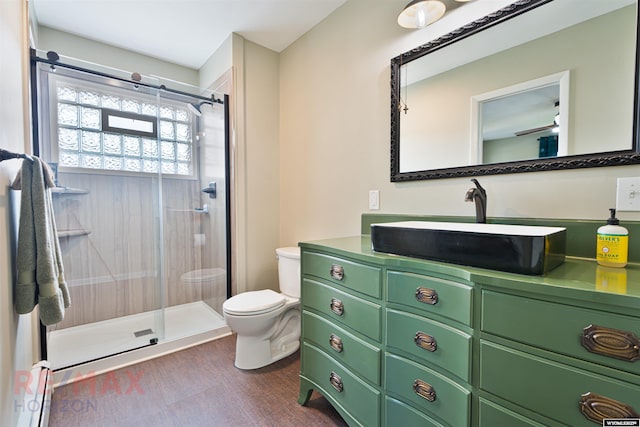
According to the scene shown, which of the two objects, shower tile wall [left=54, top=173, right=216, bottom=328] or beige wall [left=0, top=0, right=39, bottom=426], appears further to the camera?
shower tile wall [left=54, top=173, right=216, bottom=328]

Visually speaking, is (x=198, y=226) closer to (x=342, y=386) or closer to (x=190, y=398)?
(x=190, y=398)

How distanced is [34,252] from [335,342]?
129cm

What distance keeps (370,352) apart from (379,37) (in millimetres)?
1773

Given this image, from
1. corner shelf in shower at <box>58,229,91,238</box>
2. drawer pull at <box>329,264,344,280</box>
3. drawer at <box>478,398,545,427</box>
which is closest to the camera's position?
drawer at <box>478,398,545,427</box>

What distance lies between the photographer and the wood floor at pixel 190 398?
1438 mm

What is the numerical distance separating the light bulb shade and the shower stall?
1684mm

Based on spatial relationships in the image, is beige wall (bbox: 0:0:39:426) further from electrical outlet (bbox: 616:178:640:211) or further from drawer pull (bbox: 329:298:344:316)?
electrical outlet (bbox: 616:178:640:211)

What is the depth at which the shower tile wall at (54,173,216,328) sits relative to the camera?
232 cm

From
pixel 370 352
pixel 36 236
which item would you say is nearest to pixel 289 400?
pixel 370 352

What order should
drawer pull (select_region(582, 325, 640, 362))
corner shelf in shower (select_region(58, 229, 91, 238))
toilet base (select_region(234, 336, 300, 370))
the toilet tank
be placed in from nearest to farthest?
drawer pull (select_region(582, 325, 640, 362)), toilet base (select_region(234, 336, 300, 370)), the toilet tank, corner shelf in shower (select_region(58, 229, 91, 238))

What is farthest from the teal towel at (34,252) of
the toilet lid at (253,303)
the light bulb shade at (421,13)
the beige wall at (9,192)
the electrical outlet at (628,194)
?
the electrical outlet at (628,194)

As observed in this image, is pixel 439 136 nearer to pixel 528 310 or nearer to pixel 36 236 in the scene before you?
pixel 528 310

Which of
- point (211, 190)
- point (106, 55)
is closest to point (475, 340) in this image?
point (211, 190)

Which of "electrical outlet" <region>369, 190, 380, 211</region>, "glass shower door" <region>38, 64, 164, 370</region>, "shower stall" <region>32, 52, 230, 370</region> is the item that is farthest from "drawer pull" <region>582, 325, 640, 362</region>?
"glass shower door" <region>38, 64, 164, 370</region>
